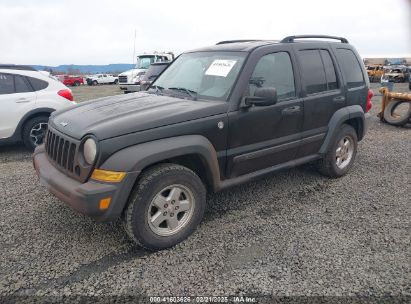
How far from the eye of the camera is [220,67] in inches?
141

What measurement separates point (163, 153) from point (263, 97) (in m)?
1.14

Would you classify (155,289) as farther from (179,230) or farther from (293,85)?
(293,85)

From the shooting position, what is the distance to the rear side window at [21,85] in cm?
602

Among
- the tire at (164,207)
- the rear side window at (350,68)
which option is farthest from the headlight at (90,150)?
the rear side window at (350,68)

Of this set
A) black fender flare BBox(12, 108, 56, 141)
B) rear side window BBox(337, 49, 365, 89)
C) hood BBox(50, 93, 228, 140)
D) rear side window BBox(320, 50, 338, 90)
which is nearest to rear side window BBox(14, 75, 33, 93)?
black fender flare BBox(12, 108, 56, 141)

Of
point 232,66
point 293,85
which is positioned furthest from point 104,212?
point 293,85

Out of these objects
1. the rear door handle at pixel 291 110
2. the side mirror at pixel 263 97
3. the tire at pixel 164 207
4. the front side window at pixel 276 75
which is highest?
the front side window at pixel 276 75

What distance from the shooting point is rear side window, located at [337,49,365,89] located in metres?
4.55

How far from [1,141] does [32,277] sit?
4225 millimetres

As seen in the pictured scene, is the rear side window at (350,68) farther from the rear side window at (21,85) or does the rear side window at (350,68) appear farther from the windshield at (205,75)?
the rear side window at (21,85)

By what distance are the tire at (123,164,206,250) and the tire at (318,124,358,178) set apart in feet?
7.37

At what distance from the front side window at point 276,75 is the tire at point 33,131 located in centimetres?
449

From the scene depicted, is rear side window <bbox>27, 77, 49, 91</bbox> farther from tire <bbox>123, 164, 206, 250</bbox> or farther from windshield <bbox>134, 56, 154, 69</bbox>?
windshield <bbox>134, 56, 154, 69</bbox>

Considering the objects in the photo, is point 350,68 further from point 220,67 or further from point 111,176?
point 111,176
